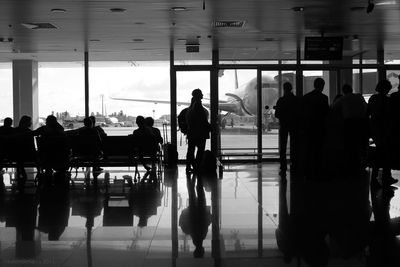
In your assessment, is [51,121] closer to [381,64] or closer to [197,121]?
[197,121]

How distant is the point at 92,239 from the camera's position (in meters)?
4.55

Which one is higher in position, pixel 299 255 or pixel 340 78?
pixel 340 78

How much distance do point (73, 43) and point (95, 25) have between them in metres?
2.81

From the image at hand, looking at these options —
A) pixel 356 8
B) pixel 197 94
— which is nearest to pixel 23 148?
pixel 197 94

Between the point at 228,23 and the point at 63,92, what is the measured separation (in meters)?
6.71

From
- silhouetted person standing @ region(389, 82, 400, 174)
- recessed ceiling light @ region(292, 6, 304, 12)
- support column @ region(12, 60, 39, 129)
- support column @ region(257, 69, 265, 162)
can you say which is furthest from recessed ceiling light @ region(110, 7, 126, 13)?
support column @ region(12, 60, 39, 129)

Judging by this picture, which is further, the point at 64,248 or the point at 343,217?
the point at 343,217

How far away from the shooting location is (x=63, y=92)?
15.4 meters

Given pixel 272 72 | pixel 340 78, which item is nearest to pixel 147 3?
pixel 272 72

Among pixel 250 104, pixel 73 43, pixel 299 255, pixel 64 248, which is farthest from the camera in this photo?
pixel 250 104

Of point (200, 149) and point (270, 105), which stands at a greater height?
point (270, 105)

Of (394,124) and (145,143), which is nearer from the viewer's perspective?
(394,124)

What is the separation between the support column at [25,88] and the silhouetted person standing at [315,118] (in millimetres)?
11035

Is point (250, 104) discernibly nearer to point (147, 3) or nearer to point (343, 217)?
point (147, 3)
